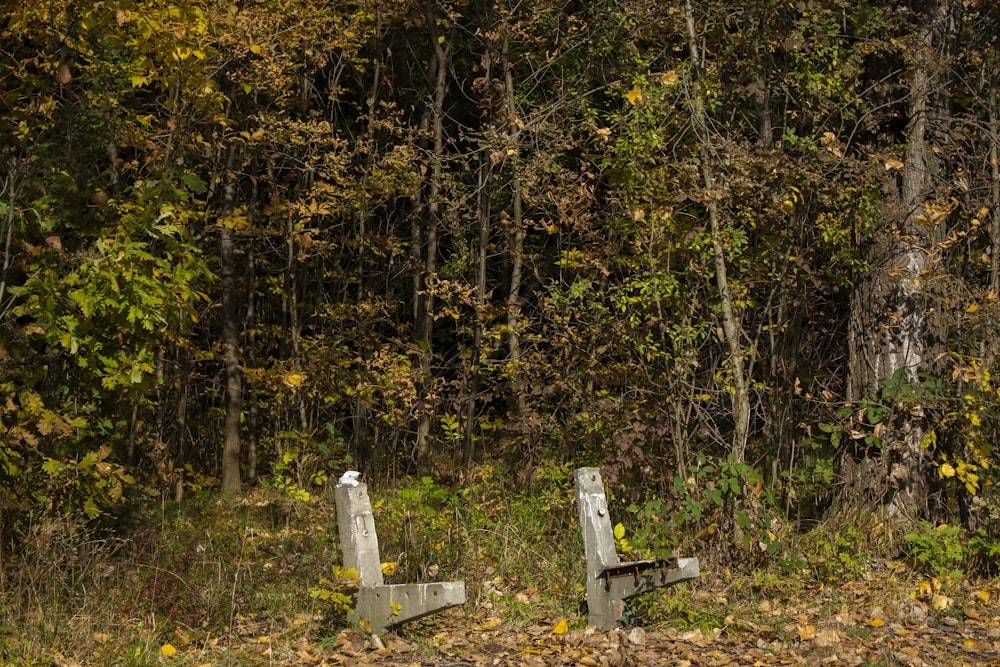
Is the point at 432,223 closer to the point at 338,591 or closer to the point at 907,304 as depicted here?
the point at 907,304

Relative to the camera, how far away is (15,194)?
21.7ft

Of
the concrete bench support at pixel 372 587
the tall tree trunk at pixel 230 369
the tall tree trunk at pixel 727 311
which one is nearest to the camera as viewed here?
the concrete bench support at pixel 372 587

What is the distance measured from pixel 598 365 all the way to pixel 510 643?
8.84 feet

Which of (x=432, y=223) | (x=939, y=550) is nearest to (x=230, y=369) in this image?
(x=432, y=223)

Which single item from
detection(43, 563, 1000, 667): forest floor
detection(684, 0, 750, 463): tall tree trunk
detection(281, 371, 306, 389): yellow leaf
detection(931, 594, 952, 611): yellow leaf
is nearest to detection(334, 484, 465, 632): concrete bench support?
detection(43, 563, 1000, 667): forest floor

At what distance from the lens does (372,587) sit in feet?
21.1

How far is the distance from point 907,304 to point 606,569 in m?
3.72

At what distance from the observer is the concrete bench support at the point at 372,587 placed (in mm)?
6258

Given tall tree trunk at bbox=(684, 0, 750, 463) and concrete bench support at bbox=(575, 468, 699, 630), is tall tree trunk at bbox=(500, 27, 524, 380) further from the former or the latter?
concrete bench support at bbox=(575, 468, 699, 630)

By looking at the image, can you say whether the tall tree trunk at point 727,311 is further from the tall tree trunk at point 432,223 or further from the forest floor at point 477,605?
the tall tree trunk at point 432,223

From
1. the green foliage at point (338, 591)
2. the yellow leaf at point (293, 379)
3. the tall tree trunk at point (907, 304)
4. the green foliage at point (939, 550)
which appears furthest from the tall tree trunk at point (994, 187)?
the yellow leaf at point (293, 379)

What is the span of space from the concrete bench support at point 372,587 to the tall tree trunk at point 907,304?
→ 3838mm

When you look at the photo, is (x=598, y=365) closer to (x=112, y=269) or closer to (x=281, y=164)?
(x=112, y=269)

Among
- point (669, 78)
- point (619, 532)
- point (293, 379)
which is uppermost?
point (669, 78)
